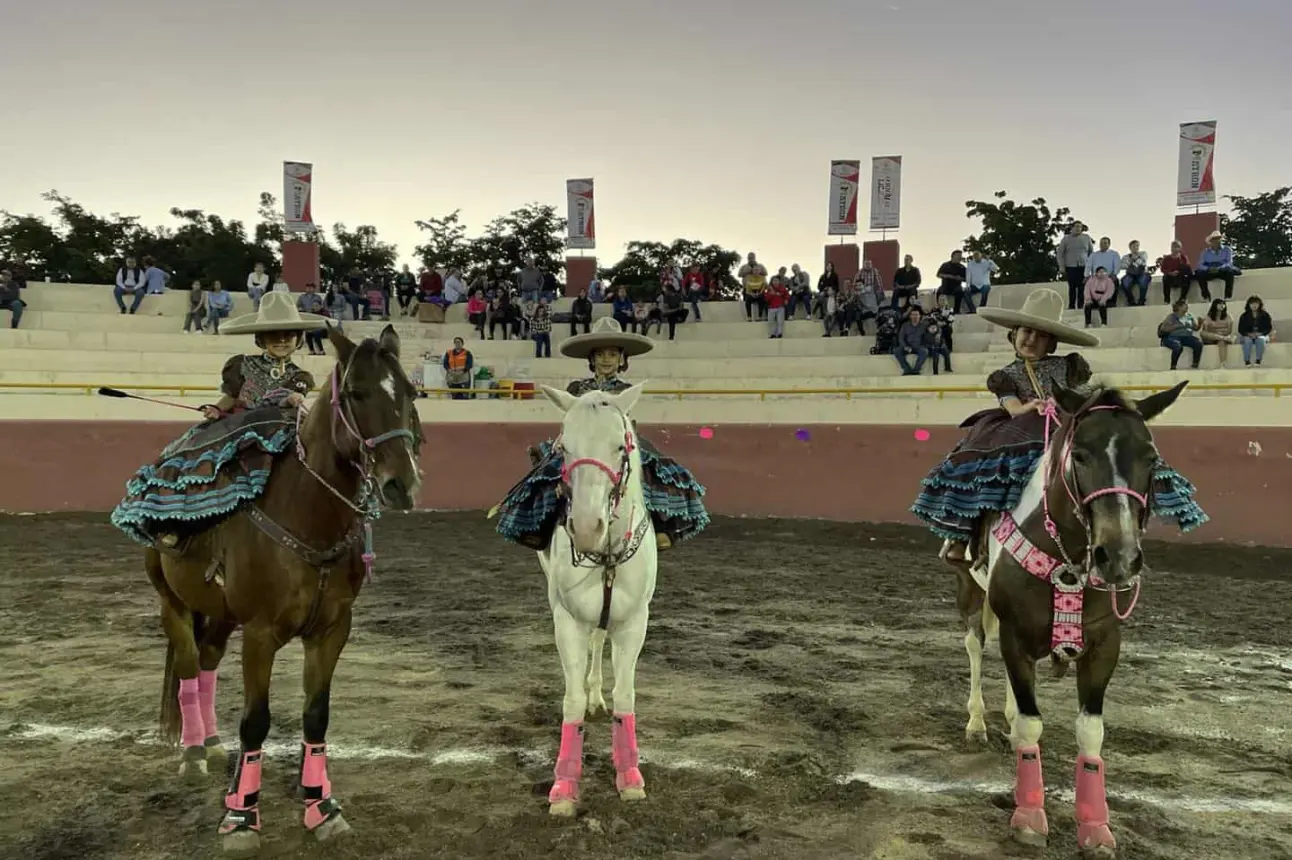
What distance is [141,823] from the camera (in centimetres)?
339

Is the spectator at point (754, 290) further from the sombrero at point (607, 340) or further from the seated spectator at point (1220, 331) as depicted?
the sombrero at point (607, 340)

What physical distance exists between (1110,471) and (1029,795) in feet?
4.56

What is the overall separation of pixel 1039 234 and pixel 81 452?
31.5 meters

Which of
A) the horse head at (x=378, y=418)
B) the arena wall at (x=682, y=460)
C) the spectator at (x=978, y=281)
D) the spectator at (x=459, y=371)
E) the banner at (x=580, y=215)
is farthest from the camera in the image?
the banner at (x=580, y=215)

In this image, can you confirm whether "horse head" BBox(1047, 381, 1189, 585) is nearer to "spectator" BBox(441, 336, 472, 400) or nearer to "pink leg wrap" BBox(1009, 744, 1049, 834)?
"pink leg wrap" BBox(1009, 744, 1049, 834)

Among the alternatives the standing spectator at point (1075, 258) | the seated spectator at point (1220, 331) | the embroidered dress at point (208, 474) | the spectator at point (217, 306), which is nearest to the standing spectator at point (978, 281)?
the standing spectator at point (1075, 258)

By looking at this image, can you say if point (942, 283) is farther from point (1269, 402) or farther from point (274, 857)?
point (274, 857)

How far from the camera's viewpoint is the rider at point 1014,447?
11.9 ft

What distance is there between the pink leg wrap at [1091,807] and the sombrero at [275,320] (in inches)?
153

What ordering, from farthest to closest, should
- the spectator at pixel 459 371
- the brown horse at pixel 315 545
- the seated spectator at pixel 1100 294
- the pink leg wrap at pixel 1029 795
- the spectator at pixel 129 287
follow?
the spectator at pixel 129 287, the spectator at pixel 459 371, the seated spectator at pixel 1100 294, the pink leg wrap at pixel 1029 795, the brown horse at pixel 315 545

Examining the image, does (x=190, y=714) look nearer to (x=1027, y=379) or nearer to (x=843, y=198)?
(x=1027, y=379)

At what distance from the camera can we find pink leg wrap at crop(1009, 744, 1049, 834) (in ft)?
10.8

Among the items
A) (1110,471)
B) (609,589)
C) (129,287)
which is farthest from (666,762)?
(129,287)

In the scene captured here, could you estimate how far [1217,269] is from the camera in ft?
48.0
